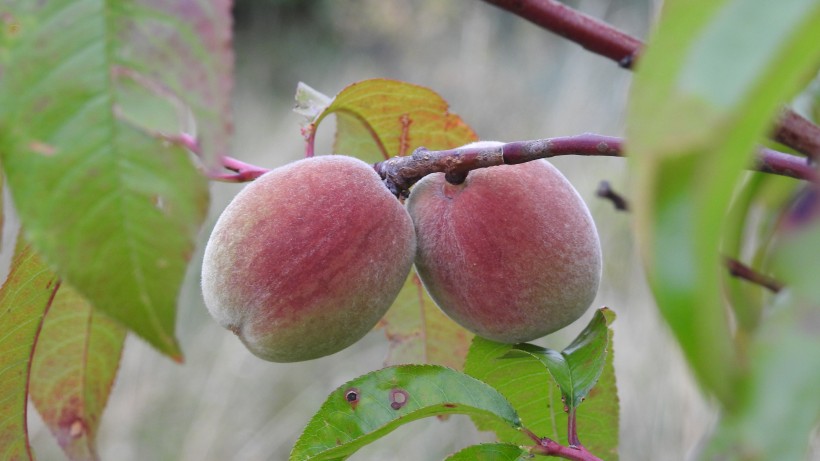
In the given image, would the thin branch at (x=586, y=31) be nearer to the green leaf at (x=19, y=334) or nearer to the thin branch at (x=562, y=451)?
the thin branch at (x=562, y=451)

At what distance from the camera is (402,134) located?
97 cm

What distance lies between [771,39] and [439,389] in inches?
19.8

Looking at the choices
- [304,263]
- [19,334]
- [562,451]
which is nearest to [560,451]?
[562,451]

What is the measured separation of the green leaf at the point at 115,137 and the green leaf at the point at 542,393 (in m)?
0.44

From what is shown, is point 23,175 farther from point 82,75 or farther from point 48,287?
point 48,287

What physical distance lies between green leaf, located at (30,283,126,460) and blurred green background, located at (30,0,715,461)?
529 mm

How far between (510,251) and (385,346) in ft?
8.29

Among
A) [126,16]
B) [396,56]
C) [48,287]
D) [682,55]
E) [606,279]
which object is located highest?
[682,55]

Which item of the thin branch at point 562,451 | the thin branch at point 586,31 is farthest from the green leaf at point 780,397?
the thin branch at point 586,31

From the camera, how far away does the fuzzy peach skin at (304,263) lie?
0.69 m

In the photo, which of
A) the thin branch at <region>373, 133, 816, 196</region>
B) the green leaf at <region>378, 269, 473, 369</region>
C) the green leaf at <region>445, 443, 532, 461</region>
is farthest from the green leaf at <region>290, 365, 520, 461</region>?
the green leaf at <region>378, 269, 473, 369</region>

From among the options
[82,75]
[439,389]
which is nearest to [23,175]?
[82,75]

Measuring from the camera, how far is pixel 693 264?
25 centimetres

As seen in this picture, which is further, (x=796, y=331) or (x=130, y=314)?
(x=130, y=314)
